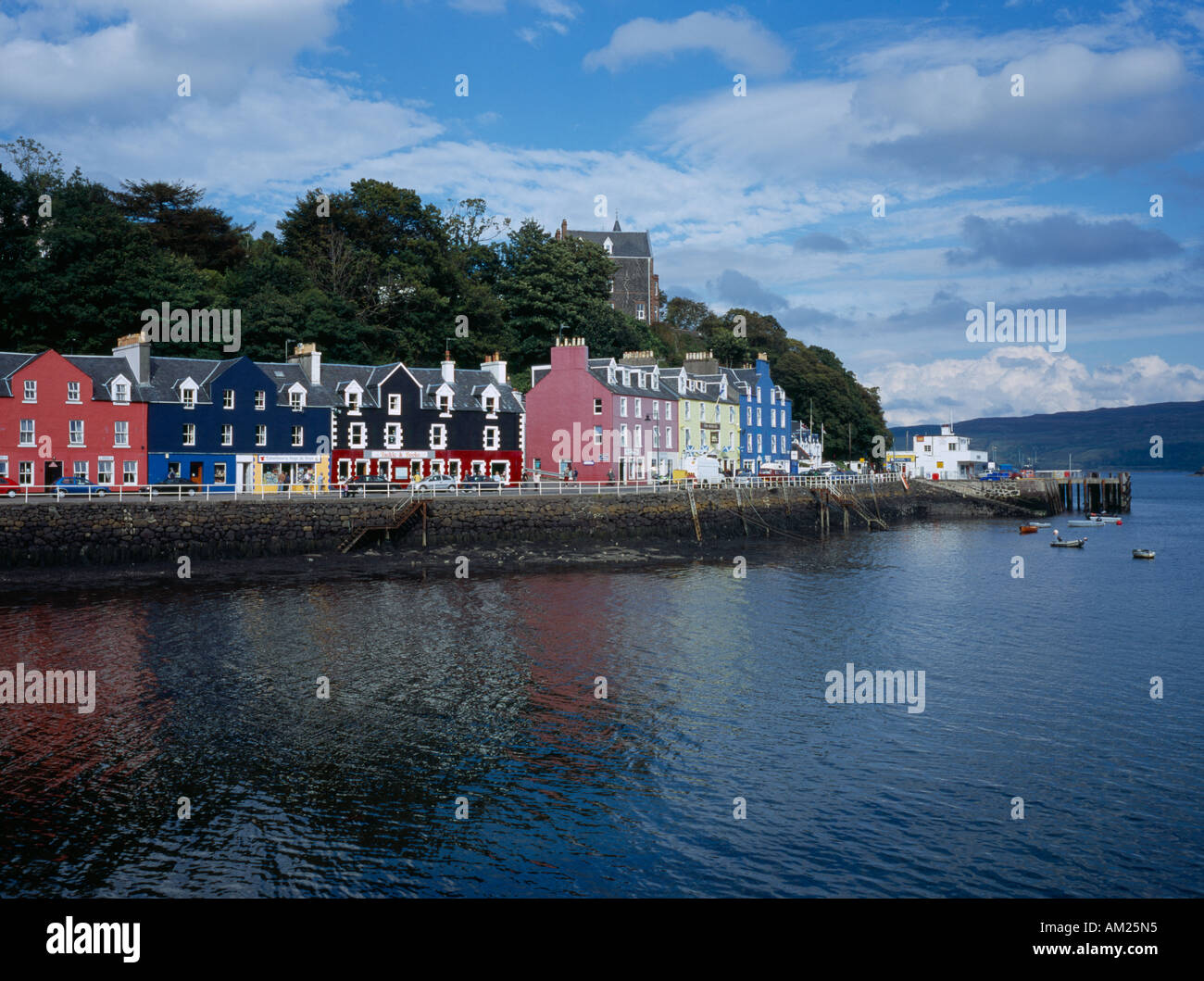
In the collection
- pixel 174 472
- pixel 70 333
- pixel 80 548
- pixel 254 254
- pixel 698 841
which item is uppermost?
pixel 254 254

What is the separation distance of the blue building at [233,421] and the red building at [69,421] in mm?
1076

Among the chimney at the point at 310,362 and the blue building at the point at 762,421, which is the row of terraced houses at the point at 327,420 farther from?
the blue building at the point at 762,421

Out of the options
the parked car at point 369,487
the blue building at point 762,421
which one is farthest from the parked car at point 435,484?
the blue building at point 762,421

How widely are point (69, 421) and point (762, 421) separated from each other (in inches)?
2541

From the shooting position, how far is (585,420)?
69562 mm

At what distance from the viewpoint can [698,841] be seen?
15062mm

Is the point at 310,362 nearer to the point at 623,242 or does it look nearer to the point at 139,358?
the point at 139,358

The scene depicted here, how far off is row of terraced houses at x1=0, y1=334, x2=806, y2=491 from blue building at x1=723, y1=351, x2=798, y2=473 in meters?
8.75

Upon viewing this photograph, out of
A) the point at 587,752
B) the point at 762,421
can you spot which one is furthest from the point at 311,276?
the point at 587,752

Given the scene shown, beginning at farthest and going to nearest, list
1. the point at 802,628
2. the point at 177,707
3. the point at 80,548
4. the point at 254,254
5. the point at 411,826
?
the point at 254,254 → the point at 80,548 → the point at 802,628 → the point at 177,707 → the point at 411,826

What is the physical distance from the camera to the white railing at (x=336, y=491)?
4606cm
